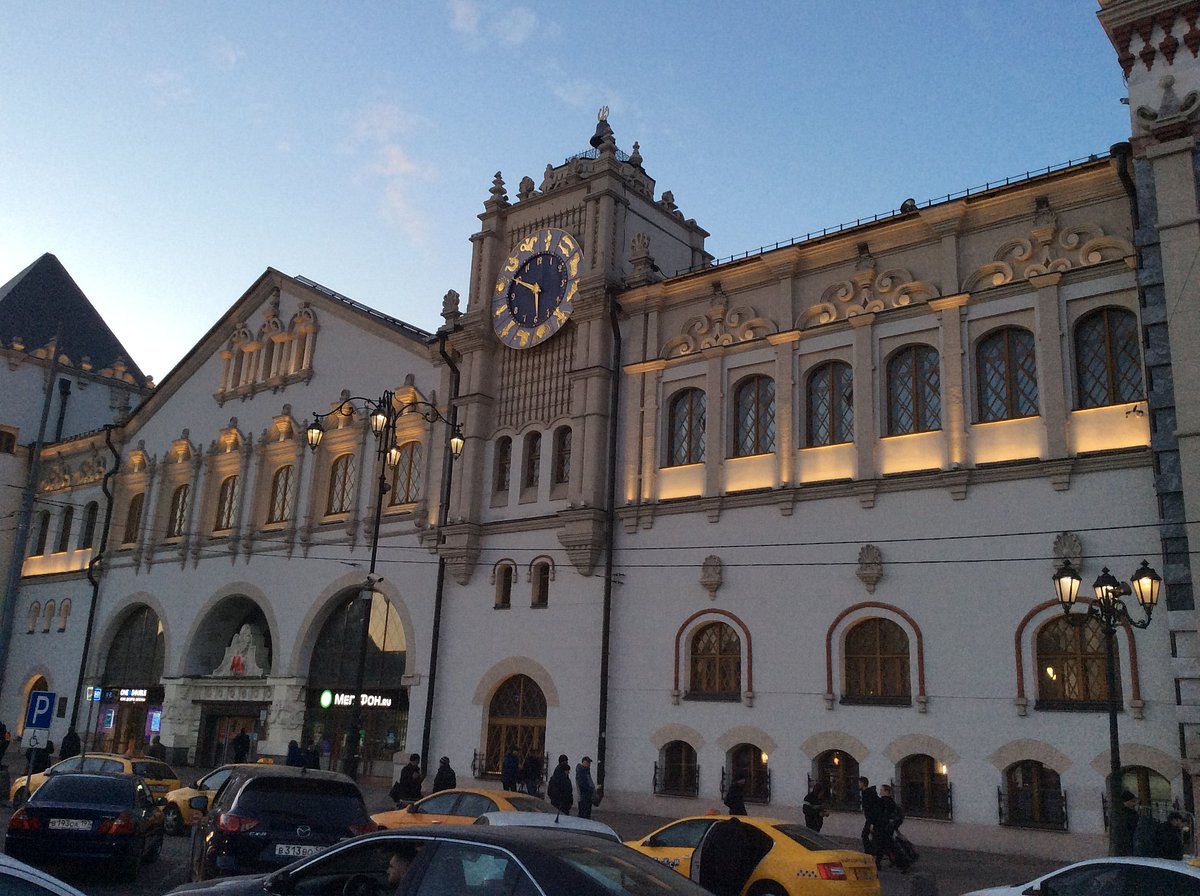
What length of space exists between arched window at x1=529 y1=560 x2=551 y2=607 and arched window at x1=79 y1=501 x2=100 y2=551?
82.7 ft

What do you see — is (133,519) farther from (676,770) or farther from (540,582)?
(676,770)

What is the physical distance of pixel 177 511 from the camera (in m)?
42.9

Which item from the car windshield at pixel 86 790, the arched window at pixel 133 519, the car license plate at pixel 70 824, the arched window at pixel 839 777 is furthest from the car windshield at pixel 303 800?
A: the arched window at pixel 133 519

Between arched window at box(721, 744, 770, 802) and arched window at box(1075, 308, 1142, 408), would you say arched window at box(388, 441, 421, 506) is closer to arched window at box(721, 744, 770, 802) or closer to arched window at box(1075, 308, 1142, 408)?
arched window at box(721, 744, 770, 802)

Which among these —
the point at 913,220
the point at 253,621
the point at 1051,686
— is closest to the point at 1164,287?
the point at 913,220

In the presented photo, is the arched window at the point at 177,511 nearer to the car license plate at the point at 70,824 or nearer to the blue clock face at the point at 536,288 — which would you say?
the blue clock face at the point at 536,288

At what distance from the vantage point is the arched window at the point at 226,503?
40.1 meters

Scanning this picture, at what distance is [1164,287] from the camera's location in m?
19.6

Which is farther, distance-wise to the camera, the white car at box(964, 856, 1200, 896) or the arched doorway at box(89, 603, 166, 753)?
the arched doorway at box(89, 603, 166, 753)

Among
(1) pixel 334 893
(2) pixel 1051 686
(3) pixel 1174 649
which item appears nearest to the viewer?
(1) pixel 334 893

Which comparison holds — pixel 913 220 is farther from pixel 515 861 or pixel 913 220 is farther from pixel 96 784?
pixel 515 861

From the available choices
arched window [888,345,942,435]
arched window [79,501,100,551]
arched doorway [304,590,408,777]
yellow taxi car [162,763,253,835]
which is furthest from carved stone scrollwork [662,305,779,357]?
arched window [79,501,100,551]

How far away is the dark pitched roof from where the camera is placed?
51312 mm

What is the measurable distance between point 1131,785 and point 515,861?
16.8m
